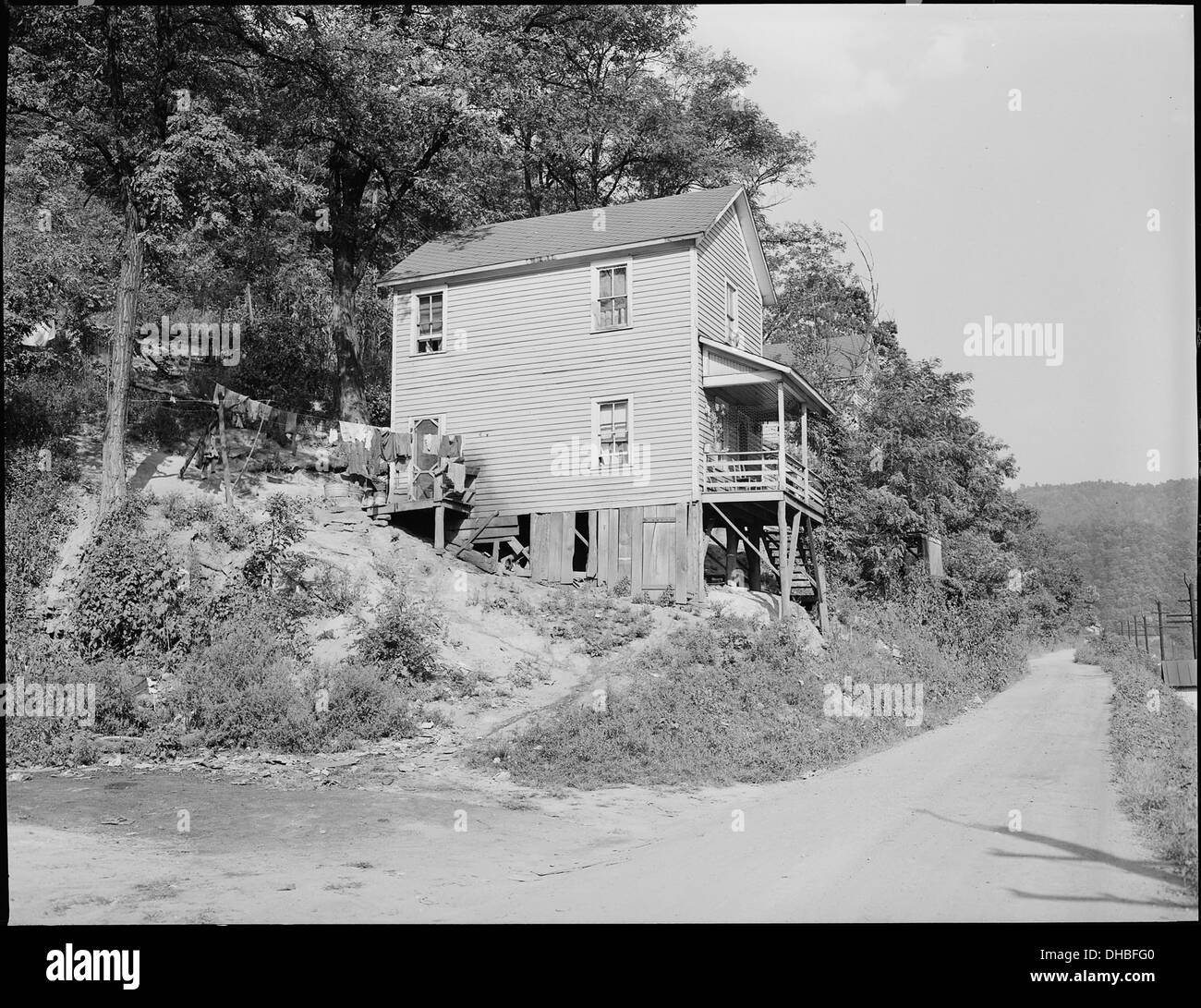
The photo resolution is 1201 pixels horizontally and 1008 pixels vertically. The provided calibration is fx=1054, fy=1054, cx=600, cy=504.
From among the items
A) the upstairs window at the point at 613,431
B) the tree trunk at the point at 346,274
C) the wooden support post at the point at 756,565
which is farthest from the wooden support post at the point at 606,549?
the tree trunk at the point at 346,274

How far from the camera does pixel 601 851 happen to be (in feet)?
33.0

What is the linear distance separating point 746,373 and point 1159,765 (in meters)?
12.1

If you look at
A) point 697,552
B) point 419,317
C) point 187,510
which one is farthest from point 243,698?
point 419,317

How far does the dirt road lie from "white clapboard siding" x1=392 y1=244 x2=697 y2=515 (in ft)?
33.6

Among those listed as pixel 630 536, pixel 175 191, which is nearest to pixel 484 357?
pixel 630 536

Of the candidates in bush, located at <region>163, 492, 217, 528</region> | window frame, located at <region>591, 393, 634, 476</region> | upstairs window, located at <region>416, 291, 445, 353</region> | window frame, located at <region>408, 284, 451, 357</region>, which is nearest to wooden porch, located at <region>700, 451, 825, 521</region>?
window frame, located at <region>591, 393, 634, 476</region>

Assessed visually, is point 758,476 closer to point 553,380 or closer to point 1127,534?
point 553,380

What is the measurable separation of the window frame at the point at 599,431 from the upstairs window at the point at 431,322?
446 centimetres

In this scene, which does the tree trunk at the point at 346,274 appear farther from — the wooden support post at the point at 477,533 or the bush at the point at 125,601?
the bush at the point at 125,601

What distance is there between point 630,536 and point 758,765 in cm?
914

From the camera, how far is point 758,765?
13562 millimetres

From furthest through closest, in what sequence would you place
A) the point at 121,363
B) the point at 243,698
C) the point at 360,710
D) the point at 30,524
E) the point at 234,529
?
1. the point at 121,363
2. the point at 234,529
3. the point at 30,524
4. the point at 360,710
5. the point at 243,698
